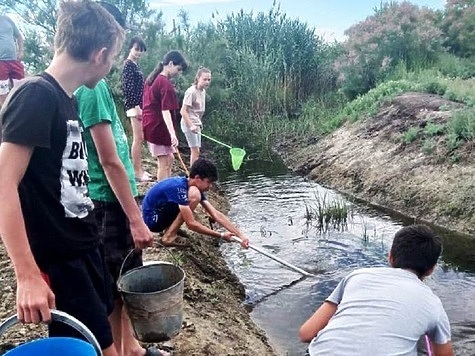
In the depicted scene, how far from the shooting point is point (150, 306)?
273 centimetres

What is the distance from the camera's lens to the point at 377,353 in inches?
89.2

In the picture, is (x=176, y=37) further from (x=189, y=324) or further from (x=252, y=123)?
(x=189, y=324)

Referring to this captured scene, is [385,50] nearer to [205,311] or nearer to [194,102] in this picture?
[194,102]

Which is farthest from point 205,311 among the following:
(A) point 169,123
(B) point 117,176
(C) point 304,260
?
(A) point 169,123

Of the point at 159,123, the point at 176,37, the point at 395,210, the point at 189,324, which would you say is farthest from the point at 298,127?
the point at 189,324

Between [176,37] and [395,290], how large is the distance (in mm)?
12983

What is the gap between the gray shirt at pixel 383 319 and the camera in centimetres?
229

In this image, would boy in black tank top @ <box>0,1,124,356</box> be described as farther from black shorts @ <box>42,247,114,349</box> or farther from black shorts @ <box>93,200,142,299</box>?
black shorts @ <box>93,200,142,299</box>

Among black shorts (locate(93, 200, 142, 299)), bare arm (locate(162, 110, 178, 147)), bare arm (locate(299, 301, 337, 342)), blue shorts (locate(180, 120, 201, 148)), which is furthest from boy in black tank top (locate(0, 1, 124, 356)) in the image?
blue shorts (locate(180, 120, 201, 148))

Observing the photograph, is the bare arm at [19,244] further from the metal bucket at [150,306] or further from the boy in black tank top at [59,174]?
the metal bucket at [150,306]

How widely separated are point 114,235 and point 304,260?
3.54 meters

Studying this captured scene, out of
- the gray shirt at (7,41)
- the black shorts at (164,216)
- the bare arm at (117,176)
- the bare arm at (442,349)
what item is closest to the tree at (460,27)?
the gray shirt at (7,41)

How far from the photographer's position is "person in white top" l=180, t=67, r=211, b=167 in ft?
22.7

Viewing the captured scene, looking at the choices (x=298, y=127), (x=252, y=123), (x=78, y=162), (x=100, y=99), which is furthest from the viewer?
(x=252, y=123)
